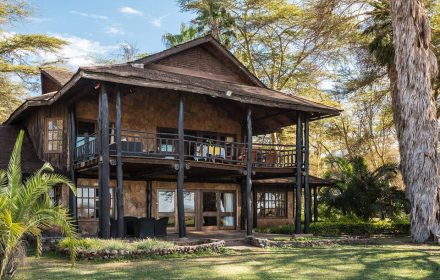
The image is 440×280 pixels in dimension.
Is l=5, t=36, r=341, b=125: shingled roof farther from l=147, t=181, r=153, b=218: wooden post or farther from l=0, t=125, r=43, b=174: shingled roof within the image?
l=147, t=181, r=153, b=218: wooden post

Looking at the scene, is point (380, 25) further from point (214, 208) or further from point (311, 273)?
point (311, 273)

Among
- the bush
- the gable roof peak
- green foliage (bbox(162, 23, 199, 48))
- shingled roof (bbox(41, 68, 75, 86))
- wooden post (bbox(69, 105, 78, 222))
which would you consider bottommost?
the bush

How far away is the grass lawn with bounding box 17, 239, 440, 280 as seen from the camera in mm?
10852

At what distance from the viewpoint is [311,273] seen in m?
11.3

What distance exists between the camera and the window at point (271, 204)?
26.4m

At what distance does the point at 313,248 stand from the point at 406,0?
9.66 m

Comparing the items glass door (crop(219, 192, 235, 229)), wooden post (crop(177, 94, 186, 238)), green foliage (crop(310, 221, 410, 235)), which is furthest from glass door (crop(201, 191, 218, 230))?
wooden post (crop(177, 94, 186, 238))

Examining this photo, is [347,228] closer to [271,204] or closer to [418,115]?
[271,204]

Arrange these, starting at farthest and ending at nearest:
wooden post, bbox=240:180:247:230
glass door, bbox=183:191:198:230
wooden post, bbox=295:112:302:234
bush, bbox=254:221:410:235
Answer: wooden post, bbox=240:180:247:230 → bush, bbox=254:221:410:235 → glass door, bbox=183:191:198:230 → wooden post, bbox=295:112:302:234

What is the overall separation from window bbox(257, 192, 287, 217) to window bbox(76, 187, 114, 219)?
906 cm

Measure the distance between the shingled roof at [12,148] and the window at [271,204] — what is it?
11.0m

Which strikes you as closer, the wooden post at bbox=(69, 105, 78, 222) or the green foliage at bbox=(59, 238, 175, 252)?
the green foliage at bbox=(59, 238, 175, 252)

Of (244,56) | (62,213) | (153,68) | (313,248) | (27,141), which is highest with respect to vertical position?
(244,56)

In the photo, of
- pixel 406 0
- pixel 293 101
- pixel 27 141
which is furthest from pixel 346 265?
pixel 27 141
